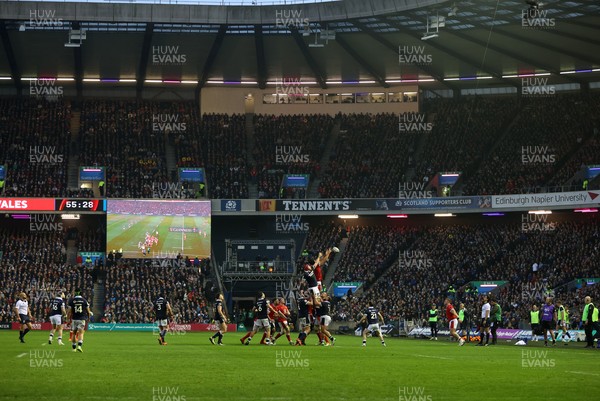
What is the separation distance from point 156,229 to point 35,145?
1446 cm

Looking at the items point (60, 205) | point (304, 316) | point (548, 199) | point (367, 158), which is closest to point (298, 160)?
point (367, 158)

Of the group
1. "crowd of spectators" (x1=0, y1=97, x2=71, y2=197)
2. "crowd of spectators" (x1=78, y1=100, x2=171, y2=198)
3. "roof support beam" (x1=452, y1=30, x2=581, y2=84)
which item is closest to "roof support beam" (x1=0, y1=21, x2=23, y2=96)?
"crowd of spectators" (x1=0, y1=97, x2=71, y2=197)

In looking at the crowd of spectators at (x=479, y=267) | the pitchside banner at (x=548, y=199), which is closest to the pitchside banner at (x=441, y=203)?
the pitchside banner at (x=548, y=199)

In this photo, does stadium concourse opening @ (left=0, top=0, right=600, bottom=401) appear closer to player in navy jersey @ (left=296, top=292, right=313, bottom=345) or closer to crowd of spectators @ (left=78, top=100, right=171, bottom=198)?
crowd of spectators @ (left=78, top=100, right=171, bottom=198)

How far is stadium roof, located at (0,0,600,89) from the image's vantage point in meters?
60.3

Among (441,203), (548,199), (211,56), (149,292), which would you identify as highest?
(211,56)

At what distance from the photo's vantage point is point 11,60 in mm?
71125

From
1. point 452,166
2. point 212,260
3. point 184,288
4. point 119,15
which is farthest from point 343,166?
point 119,15

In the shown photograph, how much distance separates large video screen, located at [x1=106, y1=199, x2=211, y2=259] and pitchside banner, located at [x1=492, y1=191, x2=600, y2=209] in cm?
2282

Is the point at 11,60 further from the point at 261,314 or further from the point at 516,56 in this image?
the point at 261,314

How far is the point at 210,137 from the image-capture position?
77688 mm

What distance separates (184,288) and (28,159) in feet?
60.8

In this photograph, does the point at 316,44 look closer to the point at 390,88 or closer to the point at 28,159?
the point at 390,88

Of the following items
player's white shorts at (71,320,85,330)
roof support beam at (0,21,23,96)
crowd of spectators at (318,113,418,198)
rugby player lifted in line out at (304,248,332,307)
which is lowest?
player's white shorts at (71,320,85,330)
